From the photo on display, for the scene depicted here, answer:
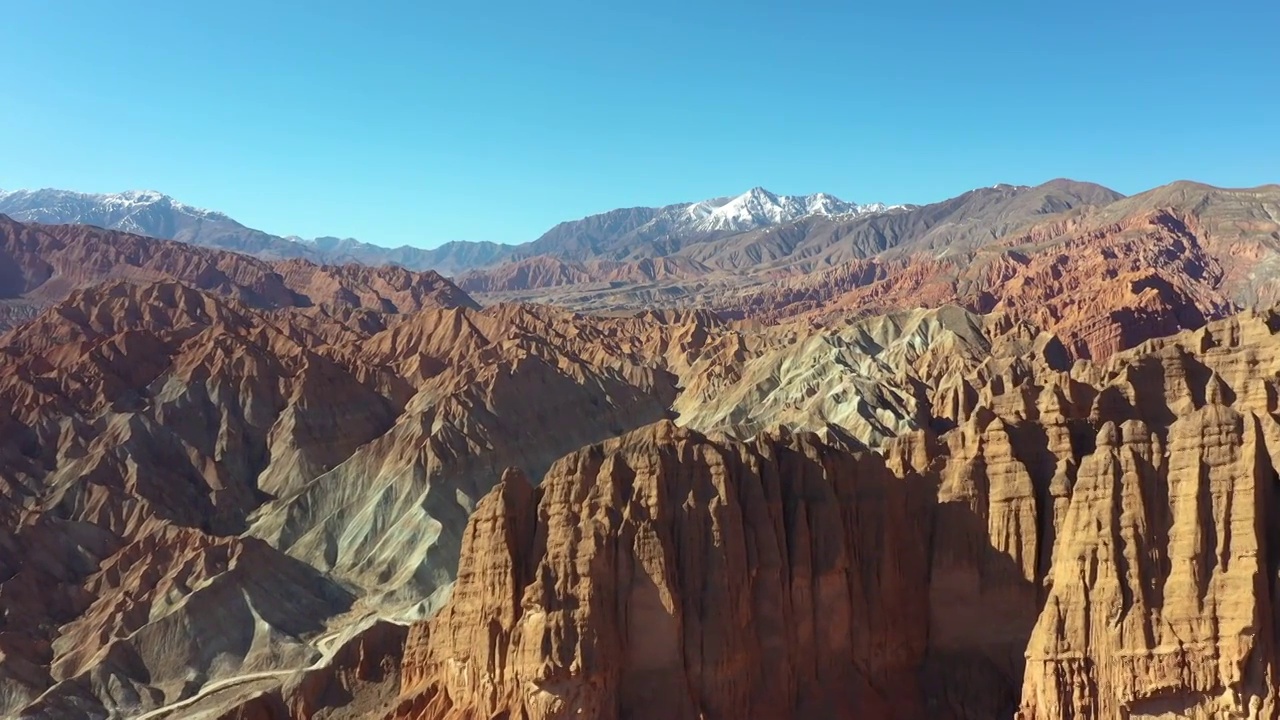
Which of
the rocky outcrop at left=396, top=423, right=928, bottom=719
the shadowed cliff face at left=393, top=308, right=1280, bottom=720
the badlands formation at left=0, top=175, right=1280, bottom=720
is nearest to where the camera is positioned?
the shadowed cliff face at left=393, top=308, right=1280, bottom=720

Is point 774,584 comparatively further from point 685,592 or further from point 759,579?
point 685,592

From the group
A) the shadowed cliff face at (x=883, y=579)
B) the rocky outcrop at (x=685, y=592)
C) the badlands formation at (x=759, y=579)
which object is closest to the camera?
the shadowed cliff face at (x=883, y=579)

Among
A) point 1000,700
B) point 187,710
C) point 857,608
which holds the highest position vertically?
point 857,608

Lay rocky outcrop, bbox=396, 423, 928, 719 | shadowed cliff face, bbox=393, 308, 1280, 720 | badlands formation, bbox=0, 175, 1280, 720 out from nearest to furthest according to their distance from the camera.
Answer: shadowed cliff face, bbox=393, 308, 1280, 720 → badlands formation, bbox=0, 175, 1280, 720 → rocky outcrop, bbox=396, 423, 928, 719

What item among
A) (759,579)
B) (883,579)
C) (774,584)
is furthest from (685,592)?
(883,579)

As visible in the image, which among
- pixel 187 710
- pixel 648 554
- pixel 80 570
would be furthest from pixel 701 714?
pixel 80 570

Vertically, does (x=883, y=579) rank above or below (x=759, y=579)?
below

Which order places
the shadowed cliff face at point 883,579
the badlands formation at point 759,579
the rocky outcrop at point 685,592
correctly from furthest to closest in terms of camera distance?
Answer: the rocky outcrop at point 685,592 → the badlands formation at point 759,579 → the shadowed cliff face at point 883,579

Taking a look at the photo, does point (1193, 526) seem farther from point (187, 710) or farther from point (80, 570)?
point (80, 570)
